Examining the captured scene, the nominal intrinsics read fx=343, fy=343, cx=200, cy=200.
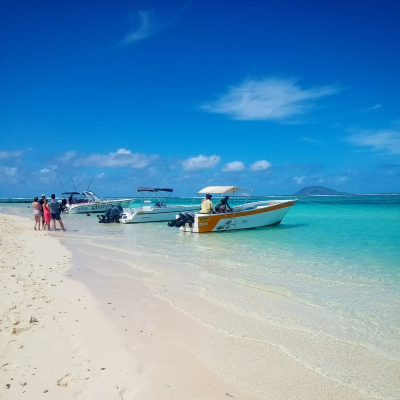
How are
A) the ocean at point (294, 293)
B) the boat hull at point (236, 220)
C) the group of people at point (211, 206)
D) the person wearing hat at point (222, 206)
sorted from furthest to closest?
the person wearing hat at point (222, 206), the group of people at point (211, 206), the boat hull at point (236, 220), the ocean at point (294, 293)

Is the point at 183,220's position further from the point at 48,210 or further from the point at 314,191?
the point at 314,191

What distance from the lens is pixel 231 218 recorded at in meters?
16.7

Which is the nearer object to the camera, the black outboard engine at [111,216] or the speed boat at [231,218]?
the speed boat at [231,218]

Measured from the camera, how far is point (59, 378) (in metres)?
3.26

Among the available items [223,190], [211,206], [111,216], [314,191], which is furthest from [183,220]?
[314,191]

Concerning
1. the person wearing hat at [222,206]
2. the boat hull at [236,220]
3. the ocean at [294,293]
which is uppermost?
the person wearing hat at [222,206]

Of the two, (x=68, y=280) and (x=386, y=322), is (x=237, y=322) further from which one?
(x=68, y=280)

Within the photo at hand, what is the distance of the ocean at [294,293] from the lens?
3.94 m

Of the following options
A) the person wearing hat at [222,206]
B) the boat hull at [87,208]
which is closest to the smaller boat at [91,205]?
the boat hull at [87,208]

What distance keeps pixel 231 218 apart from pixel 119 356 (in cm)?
1314

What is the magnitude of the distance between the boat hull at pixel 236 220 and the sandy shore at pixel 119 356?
33.1 ft

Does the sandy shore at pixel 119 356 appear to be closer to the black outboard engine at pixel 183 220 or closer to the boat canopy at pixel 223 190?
the black outboard engine at pixel 183 220

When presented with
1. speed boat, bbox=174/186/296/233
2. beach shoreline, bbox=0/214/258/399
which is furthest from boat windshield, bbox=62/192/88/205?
beach shoreline, bbox=0/214/258/399

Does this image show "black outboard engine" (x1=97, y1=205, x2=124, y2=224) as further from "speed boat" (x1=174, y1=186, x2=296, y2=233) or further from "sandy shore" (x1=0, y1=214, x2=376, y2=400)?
"sandy shore" (x1=0, y1=214, x2=376, y2=400)
